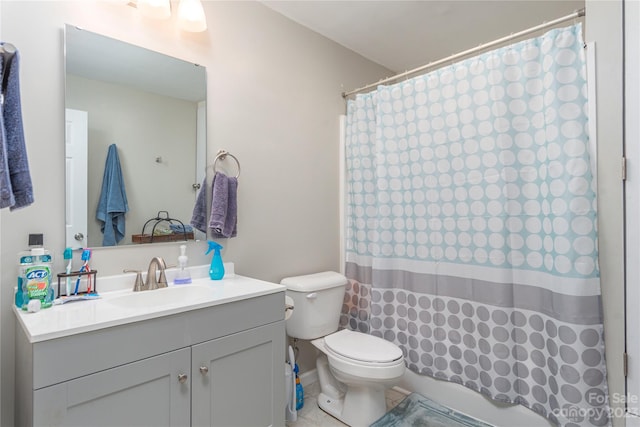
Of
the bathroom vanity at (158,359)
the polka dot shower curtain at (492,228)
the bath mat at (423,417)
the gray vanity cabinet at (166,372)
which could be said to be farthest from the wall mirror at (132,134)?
the bath mat at (423,417)

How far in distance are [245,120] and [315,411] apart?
5.95 feet

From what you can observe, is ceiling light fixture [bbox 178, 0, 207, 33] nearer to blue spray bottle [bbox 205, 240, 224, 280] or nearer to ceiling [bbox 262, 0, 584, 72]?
ceiling [bbox 262, 0, 584, 72]

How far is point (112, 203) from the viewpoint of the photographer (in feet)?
5.07

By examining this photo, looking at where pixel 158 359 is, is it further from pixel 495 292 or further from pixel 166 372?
pixel 495 292

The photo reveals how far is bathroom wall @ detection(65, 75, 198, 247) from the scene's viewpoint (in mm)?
1487

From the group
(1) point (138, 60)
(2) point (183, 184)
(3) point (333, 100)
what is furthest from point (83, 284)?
(3) point (333, 100)

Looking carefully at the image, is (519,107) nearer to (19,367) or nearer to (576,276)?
(576,276)

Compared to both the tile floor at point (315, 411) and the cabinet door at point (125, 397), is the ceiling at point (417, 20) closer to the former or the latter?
the cabinet door at point (125, 397)

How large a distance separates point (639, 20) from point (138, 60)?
2.20m

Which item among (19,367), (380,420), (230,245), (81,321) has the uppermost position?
(230,245)

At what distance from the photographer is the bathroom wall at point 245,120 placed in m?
1.33

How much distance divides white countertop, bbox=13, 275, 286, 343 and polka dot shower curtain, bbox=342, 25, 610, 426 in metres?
1.00

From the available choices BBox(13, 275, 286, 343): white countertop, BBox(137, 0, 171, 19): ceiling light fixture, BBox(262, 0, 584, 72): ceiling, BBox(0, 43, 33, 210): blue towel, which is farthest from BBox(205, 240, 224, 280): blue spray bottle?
BBox(262, 0, 584, 72): ceiling

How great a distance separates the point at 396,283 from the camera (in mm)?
2197
